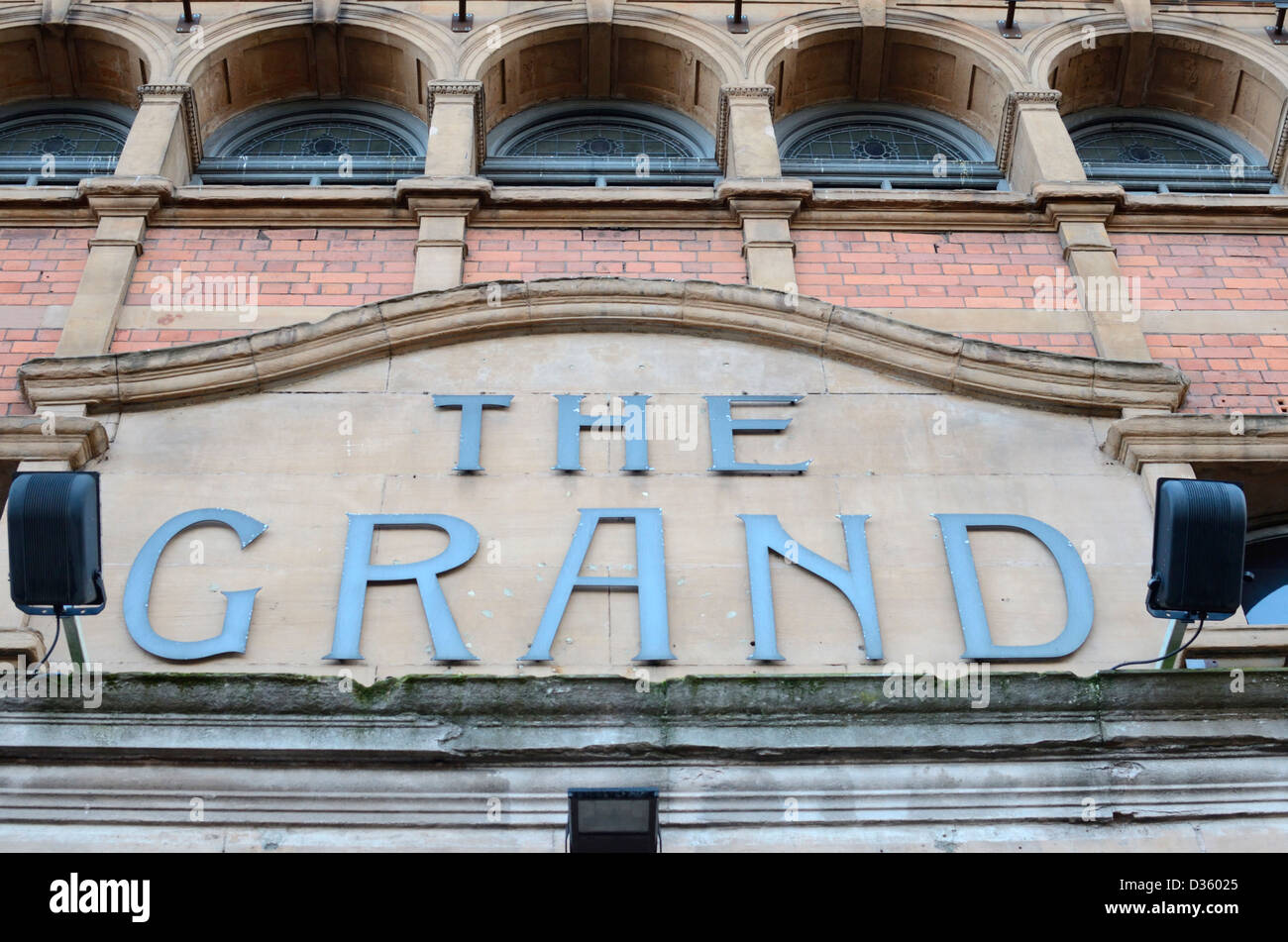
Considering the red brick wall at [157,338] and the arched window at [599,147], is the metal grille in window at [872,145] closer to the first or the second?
the arched window at [599,147]

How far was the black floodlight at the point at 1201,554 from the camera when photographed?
22.8ft

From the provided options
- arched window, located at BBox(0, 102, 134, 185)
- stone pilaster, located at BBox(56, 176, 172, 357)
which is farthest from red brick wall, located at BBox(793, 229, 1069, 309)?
arched window, located at BBox(0, 102, 134, 185)

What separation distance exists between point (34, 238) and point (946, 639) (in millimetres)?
6924

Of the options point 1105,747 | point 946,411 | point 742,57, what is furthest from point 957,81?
point 1105,747

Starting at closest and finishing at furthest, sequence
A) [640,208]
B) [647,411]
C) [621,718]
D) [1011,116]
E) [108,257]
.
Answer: [621,718] < [647,411] < [108,257] < [640,208] < [1011,116]

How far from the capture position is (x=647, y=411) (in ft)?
29.8

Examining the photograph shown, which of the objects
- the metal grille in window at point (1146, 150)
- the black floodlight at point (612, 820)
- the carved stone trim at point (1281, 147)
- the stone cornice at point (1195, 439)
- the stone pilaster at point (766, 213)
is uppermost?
the metal grille in window at point (1146, 150)

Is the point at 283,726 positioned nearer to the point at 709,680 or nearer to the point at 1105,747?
the point at 709,680

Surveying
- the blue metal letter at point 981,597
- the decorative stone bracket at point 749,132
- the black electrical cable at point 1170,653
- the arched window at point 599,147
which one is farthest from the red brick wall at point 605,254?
the black electrical cable at point 1170,653

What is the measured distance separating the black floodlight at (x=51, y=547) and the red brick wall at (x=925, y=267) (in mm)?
5352

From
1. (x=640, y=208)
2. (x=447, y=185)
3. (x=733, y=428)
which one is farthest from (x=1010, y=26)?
(x=733, y=428)

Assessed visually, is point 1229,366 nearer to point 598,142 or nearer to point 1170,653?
point 1170,653

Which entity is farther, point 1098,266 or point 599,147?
point 599,147

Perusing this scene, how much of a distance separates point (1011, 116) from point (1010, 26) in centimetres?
109
